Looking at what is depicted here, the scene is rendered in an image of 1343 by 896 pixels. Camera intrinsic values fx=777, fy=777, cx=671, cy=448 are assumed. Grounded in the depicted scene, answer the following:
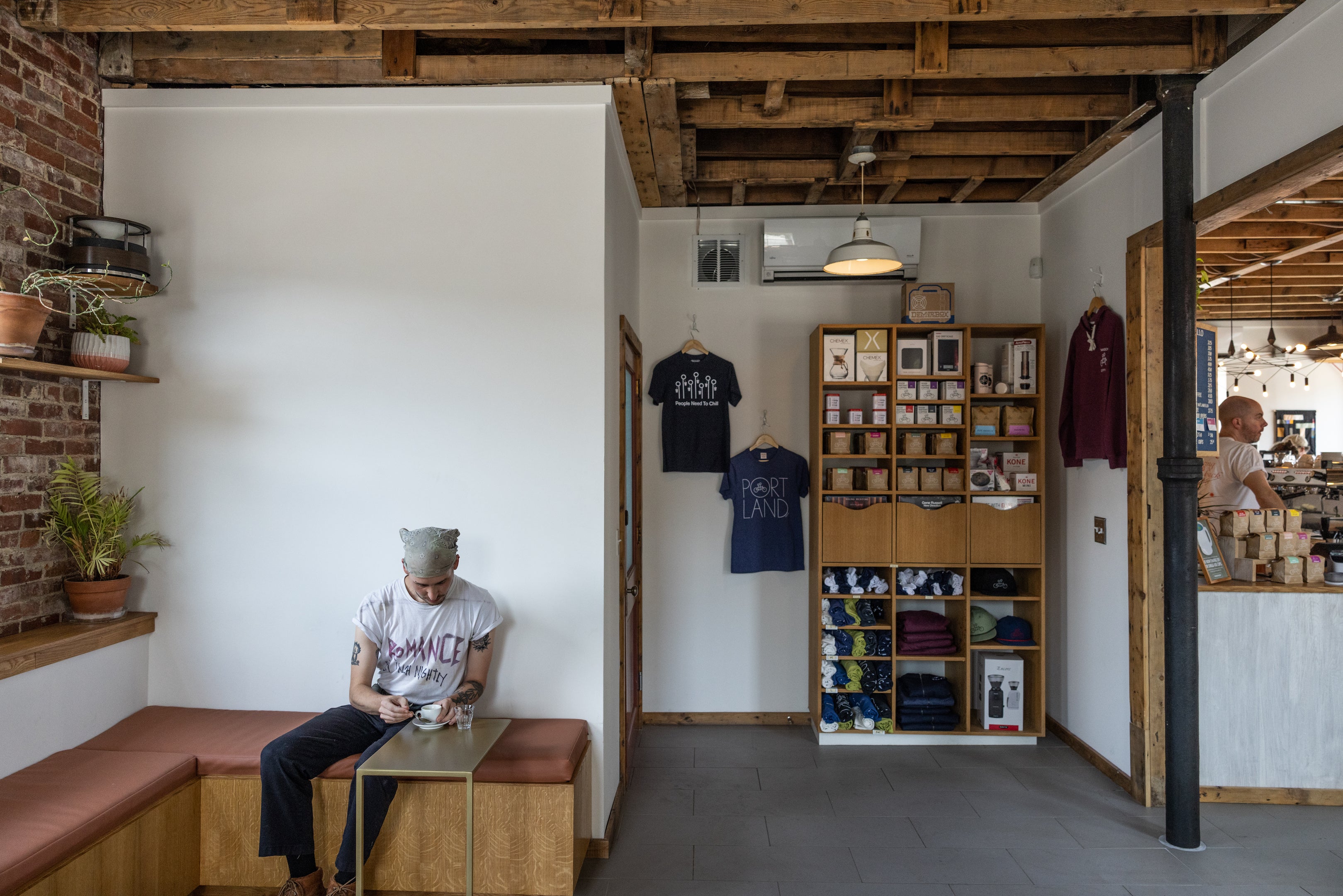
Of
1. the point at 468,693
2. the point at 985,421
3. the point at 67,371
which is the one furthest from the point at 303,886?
the point at 985,421

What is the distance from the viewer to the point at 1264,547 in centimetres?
374

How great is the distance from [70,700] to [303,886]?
3.78ft

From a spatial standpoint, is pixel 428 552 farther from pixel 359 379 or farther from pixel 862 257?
pixel 862 257

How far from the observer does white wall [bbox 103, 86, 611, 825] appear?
3215mm

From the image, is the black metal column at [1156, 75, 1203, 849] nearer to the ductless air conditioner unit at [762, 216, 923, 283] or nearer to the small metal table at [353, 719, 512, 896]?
the ductless air conditioner unit at [762, 216, 923, 283]

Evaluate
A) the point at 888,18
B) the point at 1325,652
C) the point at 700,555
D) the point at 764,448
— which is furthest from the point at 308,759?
the point at 1325,652

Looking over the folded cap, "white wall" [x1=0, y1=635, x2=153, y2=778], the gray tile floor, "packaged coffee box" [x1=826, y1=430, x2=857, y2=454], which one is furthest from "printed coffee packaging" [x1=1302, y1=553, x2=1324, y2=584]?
"white wall" [x1=0, y1=635, x2=153, y2=778]

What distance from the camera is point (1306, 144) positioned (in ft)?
8.93

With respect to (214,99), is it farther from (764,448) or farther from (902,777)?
(902,777)

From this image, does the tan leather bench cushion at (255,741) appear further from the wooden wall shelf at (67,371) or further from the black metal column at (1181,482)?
the black metal column at (1181,482)

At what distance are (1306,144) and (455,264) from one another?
319 centimetres

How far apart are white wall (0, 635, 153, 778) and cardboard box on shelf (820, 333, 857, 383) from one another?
361 centimetres

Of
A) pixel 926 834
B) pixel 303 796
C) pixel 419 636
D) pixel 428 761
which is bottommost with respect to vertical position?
pixel 926 834

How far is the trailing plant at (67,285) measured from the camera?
2869 millimetres
